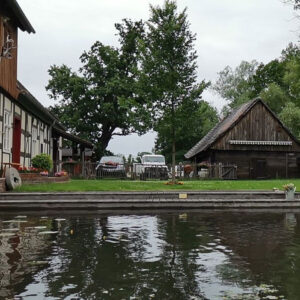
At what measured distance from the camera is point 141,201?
631 inches

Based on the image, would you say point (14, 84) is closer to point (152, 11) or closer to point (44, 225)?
point (152, 11)

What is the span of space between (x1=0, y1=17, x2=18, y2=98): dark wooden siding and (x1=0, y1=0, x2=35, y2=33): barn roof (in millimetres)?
404

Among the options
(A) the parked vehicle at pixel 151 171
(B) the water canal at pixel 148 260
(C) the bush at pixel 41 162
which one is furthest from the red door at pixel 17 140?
→ (A) the parked vehicle at pixel 151 171

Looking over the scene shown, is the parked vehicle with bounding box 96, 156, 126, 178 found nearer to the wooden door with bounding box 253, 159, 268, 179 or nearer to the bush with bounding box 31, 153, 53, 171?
the bush with bounding box 31, 153, 53, 171

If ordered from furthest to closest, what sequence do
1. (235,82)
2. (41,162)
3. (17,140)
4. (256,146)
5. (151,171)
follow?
(235,82) → (256,146) → (151,171) → (17,140) → (41,162)

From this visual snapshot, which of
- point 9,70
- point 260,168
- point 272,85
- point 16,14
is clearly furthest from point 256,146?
point 16,14

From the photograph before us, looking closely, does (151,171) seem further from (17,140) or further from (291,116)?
(291,116)

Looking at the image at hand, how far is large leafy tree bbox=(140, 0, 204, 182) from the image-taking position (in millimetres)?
22984

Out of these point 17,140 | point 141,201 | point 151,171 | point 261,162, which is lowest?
point 141,201

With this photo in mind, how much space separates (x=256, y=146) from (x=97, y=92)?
17.6m

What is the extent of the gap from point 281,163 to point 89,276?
36.0 meters

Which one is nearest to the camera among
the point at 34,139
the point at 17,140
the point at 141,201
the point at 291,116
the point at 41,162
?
the point at 141,201

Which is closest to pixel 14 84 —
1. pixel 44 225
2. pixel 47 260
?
pixel 44 225

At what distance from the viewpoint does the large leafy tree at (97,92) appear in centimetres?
4675
